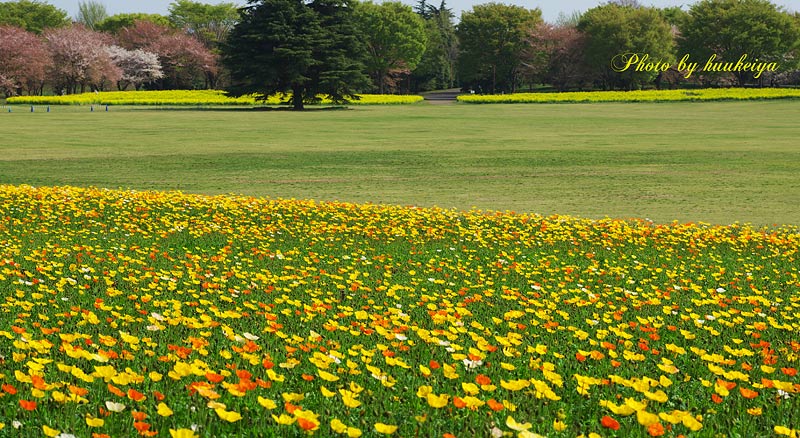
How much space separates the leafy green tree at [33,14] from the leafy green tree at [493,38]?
63.2m

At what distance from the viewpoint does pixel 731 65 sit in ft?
313

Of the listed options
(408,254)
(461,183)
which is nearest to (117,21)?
(461,183)

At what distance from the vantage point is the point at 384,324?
5.39m

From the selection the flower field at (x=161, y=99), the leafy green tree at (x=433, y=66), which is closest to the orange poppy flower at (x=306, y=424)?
the flower field at (x=161, y=99)

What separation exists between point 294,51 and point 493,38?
49453 mm

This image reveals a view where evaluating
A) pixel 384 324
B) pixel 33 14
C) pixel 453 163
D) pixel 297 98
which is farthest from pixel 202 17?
pixel 384 324

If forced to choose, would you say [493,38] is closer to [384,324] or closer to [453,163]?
[453,163]

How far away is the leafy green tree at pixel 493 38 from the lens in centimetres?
10375

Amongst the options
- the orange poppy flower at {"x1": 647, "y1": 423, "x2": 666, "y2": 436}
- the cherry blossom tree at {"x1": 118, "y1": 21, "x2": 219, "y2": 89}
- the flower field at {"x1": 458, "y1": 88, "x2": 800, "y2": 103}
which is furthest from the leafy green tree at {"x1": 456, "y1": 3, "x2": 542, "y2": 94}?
the orange poppy flower at {"x1": 647, "y1": 423, "x2": 666, "y2": 436}

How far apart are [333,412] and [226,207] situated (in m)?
9.36

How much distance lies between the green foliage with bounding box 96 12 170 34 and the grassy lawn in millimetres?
83801

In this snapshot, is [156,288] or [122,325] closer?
[122,325]

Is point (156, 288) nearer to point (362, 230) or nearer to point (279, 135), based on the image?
point (362, 230)

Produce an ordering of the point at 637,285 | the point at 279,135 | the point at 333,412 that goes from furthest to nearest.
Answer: the point at 279,135, the point at 637,285, the point at 333,412
